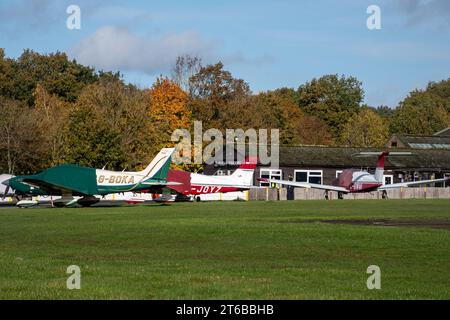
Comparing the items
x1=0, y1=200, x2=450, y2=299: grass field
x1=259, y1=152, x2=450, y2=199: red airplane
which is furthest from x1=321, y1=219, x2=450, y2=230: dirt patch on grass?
x1=259, y1=152, x2=450, y2=199: red airplane

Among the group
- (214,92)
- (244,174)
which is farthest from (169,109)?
(244,174)

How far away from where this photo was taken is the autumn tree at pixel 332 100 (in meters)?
155

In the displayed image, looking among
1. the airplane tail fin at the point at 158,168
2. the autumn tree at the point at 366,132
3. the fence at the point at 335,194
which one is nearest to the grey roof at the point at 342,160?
the fence at the point at 335,194

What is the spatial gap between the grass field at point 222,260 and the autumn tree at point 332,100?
12104 cm

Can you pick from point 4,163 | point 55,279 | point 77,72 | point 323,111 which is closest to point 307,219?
point 55,279

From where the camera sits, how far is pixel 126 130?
9019cm

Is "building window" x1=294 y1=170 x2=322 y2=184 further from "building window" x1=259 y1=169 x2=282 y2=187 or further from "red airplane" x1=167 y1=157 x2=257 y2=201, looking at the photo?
"red airplane" x1=167 y1=157 x2=257 y2=201

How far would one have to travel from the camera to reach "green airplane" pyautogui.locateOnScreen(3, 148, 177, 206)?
58594 millimetres

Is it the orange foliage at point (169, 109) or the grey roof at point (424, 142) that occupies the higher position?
the orange foliage at point (169, 109)

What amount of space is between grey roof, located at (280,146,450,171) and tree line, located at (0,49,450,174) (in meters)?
11.5

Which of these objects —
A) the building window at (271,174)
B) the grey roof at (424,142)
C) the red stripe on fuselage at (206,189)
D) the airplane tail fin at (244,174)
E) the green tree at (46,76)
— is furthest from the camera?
the green tree at (46,76)

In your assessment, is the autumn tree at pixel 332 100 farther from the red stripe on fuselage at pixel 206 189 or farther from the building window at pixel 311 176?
the red stripe on fuselage at pixel 206 189
